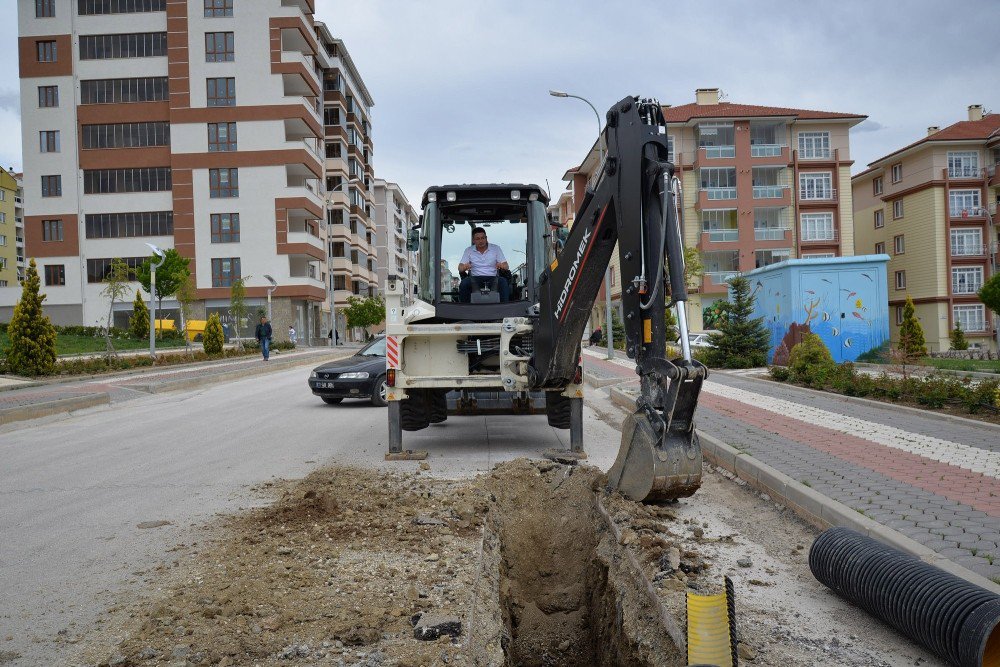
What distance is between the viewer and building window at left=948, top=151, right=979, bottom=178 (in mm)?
43375

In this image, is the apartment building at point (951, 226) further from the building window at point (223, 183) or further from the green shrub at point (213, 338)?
the building window at point (223, 183)

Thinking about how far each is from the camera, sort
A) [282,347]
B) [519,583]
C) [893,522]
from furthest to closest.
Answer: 1. [282,347]
2. [519,583]
3. [893,522]

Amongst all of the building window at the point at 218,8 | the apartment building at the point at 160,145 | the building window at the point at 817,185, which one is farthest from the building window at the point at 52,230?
the building window at the point at 817,185

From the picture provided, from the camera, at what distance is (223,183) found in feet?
166

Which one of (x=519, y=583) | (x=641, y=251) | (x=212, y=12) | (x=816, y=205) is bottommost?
(x=519, y=583)

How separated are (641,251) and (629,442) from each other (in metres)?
1.34

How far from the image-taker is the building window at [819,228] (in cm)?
4916

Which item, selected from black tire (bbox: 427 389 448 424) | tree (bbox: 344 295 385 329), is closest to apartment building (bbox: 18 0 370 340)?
tree (bbox: 344 295 385 329)

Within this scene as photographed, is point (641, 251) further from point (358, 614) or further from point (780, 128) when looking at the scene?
point (780, 128)

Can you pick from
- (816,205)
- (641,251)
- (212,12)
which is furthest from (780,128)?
(641,251)

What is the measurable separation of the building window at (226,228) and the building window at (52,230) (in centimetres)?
1147

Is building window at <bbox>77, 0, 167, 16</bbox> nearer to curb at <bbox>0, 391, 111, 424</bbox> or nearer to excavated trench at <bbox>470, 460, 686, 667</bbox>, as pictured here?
curb at <bbox>0, 391, 111, 424</bbox>

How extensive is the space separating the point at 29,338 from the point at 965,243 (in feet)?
165

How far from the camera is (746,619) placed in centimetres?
349
